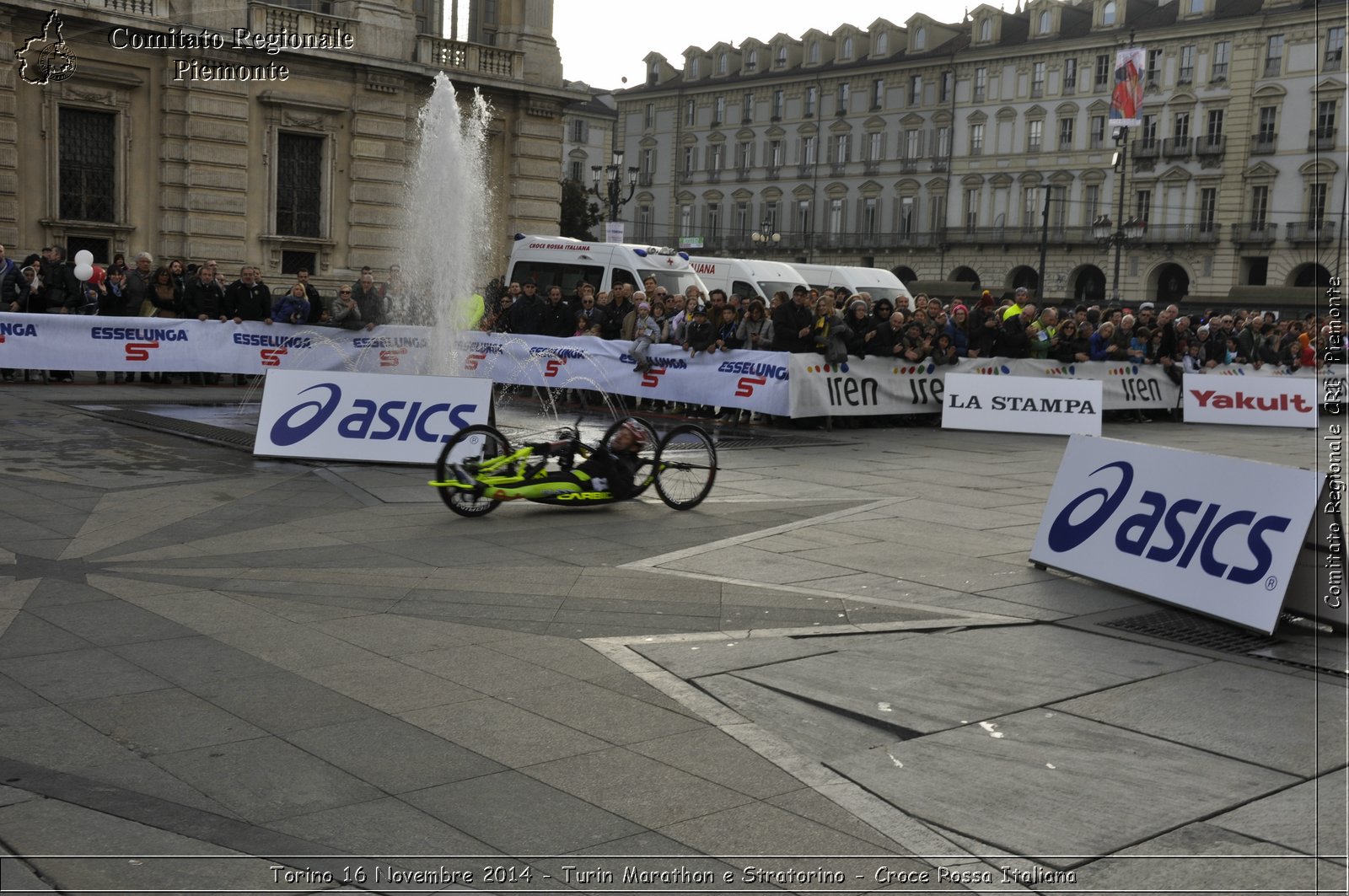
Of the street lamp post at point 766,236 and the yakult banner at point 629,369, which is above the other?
the street lamp post at point 766,236

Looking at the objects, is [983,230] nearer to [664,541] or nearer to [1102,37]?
[1102,37]

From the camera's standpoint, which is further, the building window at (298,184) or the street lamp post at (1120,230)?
the street lamp post at (1120,230)

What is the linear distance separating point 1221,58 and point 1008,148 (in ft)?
47.3

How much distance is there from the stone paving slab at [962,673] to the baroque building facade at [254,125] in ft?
89.0

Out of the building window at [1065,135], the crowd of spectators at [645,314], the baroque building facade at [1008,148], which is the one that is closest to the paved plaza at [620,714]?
the crowd of spectators at [645,314]

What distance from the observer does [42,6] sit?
2839 centimetres

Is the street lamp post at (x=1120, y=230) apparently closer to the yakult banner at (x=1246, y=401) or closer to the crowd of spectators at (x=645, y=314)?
the yakult banner at (x=1246, y=401)

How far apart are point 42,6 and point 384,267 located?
9.93 metres

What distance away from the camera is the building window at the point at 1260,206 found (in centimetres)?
7156

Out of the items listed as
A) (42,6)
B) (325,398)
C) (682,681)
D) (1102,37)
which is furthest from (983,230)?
(682,681)

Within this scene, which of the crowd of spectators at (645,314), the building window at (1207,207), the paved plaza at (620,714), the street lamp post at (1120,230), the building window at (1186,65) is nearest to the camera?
the paved plaza at (620,714)

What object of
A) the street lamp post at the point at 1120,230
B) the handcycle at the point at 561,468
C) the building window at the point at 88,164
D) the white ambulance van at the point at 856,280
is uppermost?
the street lamp post at the point at 1120,230

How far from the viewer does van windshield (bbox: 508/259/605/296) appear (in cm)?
2550

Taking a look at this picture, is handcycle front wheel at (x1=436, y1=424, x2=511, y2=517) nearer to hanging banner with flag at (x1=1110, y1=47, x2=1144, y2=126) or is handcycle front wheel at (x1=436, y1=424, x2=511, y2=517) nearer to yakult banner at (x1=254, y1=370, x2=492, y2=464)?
yakult banner at (x1=254, y1=370, x2=492, y2=464)
